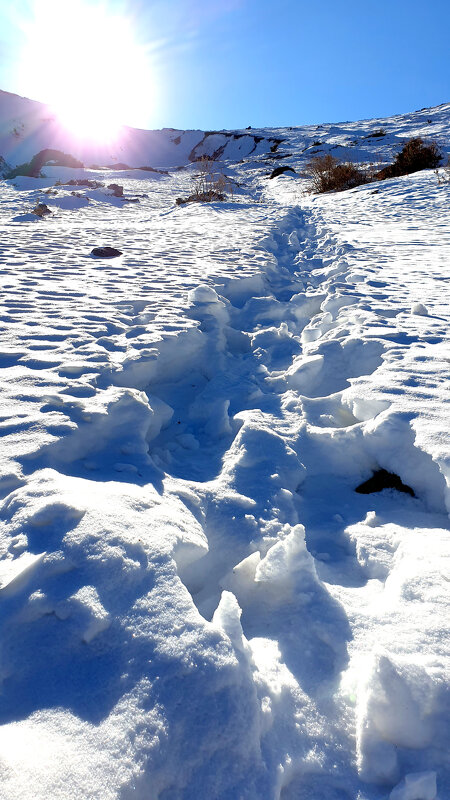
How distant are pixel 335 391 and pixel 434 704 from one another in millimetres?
1963

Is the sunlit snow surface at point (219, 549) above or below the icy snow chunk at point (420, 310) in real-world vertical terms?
below

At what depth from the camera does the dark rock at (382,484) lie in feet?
6.48

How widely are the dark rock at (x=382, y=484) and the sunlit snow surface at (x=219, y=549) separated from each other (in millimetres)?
40

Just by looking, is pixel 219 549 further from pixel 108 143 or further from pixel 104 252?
pixel 108 143

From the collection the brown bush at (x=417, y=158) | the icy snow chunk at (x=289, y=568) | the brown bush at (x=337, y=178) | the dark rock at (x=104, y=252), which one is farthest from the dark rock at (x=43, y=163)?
the icy snow chunk at (x=289, y=568)

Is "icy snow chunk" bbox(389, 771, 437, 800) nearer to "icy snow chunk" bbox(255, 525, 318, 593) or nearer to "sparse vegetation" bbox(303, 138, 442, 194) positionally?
"icy snow chunk" bbox(255, 525, 318, 593)

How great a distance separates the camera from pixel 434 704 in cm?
104

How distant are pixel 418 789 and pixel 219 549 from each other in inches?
35.4

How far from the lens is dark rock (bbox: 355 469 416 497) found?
1974mm

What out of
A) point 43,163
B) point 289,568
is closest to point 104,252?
point 289,568

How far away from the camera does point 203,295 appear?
409 cm

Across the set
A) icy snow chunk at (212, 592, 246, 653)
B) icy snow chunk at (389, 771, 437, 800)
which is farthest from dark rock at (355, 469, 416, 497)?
icy snow chunk at (389, 771, 437, 800)

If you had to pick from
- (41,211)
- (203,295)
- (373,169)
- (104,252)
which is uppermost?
(373,169)

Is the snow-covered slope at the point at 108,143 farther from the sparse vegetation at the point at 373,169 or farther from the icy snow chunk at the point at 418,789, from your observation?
the icy snow chunk at the point at 418,789
